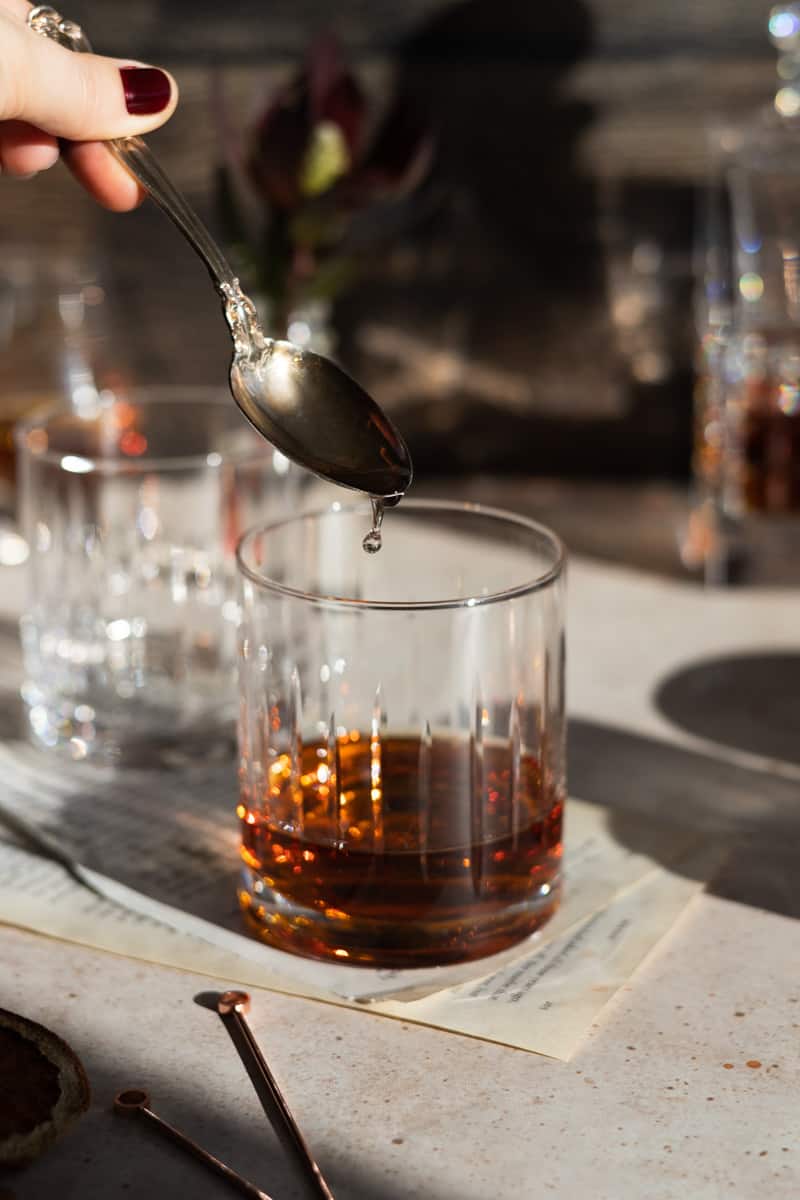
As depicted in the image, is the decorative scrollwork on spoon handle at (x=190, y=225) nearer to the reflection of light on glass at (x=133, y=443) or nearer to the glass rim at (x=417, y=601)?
the glass rim at (x=417, y=601)

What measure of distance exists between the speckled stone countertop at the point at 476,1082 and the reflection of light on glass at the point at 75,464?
0.23m

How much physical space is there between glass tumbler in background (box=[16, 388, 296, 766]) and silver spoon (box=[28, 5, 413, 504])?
16cm

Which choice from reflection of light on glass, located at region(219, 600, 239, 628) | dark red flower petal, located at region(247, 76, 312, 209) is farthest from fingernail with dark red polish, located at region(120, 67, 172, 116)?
dark red flower petal, located at region(247, 76, 312, 209)

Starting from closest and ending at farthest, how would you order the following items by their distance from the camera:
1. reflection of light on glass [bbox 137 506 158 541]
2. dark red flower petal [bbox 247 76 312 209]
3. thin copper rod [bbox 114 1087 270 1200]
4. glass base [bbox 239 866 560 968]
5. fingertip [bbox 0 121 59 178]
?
thin copper rod [bbox 114 1087 270 1200]
glass base [bbox 239 866 560 968]
fingertip [bbox 0 121 59 178]
reflection of light on glass [bbox 137 506 158 541]
dark red flower petal [bbox 247 76 312 209]

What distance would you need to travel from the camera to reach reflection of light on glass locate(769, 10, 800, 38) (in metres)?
1.12

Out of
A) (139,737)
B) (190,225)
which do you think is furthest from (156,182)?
(139,737)

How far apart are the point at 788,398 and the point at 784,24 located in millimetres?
303

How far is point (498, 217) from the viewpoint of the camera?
48.8 inches

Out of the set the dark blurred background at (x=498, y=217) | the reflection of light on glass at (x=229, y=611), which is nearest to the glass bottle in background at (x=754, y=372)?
the dark blurred background at (x=498, y=217)

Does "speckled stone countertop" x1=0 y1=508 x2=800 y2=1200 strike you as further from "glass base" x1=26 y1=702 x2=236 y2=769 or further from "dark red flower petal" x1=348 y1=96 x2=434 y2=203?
"dark red flower petal" x1=348 y1=96 x2=434 y2=203

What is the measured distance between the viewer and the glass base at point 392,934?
55cm

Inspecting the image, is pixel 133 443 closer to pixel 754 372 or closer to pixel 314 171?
pixel 314 171

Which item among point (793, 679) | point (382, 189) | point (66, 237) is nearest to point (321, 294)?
point (382, 189)

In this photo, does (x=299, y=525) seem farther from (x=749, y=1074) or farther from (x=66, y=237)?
(x=66, y=237)
